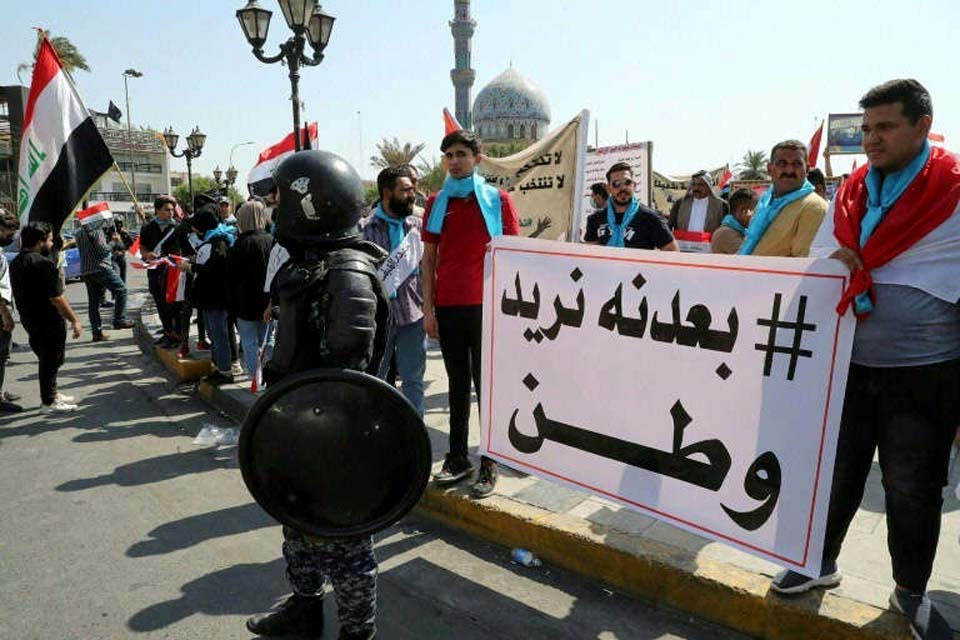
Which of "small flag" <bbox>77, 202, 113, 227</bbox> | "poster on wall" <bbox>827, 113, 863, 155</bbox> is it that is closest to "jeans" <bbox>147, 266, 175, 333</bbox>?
"small flag" <bbox>77, 202, 113, 227</bbox>

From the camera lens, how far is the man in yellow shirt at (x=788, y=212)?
310 cm

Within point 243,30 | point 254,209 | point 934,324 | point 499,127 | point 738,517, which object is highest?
point 499,127

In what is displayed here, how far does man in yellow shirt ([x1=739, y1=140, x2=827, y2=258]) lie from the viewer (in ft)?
10.2

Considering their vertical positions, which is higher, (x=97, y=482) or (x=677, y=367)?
(x=677, y=367)

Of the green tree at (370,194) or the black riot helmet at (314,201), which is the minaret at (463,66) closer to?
the green tree at (370,194)

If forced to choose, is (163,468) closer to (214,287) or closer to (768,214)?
(214,287)

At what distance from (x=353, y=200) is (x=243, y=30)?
6.94 metres

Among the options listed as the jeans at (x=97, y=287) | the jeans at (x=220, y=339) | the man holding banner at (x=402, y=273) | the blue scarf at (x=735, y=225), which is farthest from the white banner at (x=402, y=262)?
the jeans at (x=97, y=287)

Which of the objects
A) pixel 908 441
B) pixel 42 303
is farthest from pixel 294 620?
pixel 42 303

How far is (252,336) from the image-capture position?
5699 mm

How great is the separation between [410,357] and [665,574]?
74.8 inches

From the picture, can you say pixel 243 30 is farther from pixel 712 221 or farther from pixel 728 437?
pixel 728 437

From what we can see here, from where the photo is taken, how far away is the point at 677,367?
95.6 inches

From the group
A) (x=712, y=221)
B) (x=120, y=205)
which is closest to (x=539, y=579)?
(x=712, y=221)
